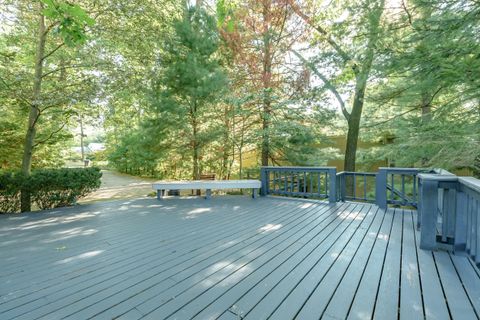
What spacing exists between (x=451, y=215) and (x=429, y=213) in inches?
8.3

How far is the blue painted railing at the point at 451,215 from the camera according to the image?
2480mm

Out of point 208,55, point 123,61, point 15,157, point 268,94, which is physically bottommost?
point 15,157

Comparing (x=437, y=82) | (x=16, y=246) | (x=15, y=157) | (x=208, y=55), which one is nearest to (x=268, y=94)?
(x=208, y=55)

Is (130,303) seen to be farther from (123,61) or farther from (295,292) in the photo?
(123,61)

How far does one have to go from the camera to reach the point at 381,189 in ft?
16.1

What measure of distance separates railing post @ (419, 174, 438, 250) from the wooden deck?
17 centimetres

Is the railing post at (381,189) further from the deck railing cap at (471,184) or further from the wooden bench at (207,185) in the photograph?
the wooden bench at (207,185)

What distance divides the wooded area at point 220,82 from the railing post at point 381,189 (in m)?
0.86

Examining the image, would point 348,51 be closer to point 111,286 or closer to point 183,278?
point 183,278

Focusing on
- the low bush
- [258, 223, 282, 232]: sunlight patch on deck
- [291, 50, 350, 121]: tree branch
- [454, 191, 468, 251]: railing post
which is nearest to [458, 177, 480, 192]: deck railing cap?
[454, 191, 468, 251]: railing post

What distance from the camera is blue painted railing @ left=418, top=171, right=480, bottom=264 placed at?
97.7 inches

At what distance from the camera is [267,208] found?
509 centimetres

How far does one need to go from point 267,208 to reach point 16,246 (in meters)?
3.94

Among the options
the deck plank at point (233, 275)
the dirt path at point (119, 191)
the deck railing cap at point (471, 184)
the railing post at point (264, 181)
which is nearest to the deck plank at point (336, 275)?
the deck plank at point (233, 275)
